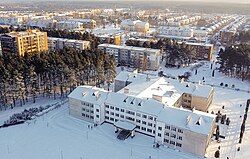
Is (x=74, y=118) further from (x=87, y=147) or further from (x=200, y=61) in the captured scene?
(x=200, y=61)

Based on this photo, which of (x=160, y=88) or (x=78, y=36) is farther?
A: (x=78, y=36)

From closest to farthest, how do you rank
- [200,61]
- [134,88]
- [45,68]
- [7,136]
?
1. [7,136]
2. [134,88]
3. [45,68]
4. [200,61]

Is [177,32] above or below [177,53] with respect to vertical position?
above

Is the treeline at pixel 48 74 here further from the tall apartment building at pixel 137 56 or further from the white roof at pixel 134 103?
the tall apartment building at pixel 137 56

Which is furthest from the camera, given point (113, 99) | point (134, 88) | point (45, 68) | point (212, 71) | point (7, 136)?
point (212, 71)

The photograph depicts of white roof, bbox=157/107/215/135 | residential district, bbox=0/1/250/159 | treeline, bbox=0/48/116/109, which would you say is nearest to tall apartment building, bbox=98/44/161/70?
residential district, bbox=0/1/250/159

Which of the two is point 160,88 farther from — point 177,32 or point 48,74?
point 177,32

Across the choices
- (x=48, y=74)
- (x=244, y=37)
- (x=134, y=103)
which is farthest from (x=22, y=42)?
(x=244, y=37)

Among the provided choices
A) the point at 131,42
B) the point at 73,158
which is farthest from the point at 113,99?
the point at 131,42
